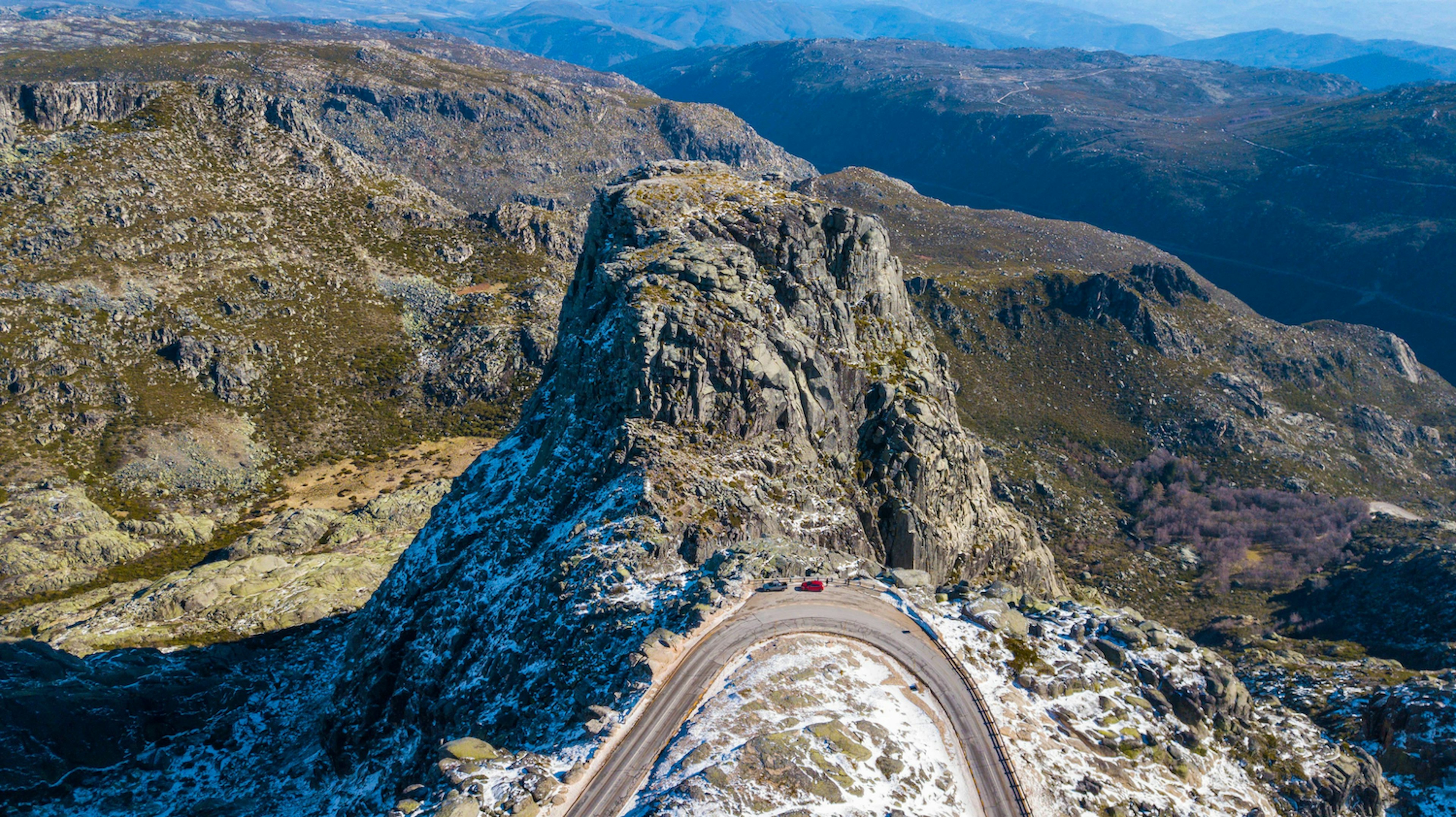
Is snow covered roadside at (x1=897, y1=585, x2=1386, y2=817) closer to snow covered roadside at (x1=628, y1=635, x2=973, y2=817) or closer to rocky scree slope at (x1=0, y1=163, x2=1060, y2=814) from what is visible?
snow covered roadside at (x1=628, y1=635, x2=973, y2=817)

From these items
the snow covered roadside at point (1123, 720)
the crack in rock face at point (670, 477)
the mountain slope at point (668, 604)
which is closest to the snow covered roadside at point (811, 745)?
the mountain slope at point (668, 604)

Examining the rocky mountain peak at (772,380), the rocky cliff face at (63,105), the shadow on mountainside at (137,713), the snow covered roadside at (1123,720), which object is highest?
the rocky cliff face at (63,105)

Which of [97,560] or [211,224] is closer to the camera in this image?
[97,560]

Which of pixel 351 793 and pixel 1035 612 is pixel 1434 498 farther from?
pixel 351 793

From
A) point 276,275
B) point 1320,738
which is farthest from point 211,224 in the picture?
point 1320,738

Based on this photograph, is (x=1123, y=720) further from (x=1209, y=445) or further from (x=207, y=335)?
(x=207, y=335)

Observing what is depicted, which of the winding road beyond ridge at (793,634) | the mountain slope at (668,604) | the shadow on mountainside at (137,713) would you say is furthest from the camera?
the shadow on mountainside at (137,713)

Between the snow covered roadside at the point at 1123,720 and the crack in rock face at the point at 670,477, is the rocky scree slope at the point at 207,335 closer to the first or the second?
the crack in rock face at the point at 670,477
